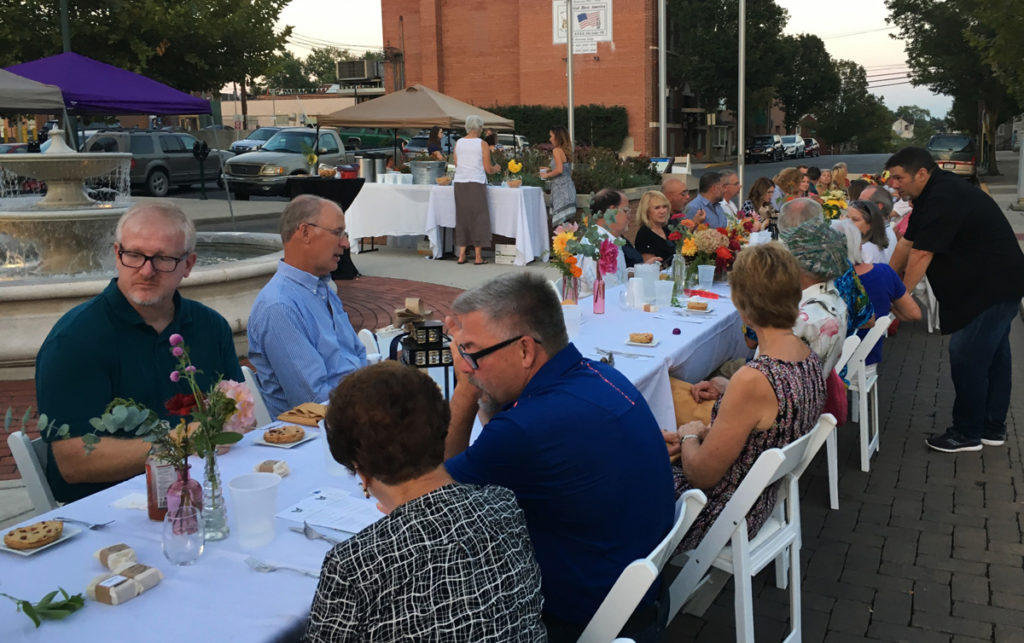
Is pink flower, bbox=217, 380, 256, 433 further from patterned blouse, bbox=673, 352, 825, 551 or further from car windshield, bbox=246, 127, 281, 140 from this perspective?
car windshield, bbox=246, 127, 281, 140

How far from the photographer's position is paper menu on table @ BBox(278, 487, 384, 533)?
231 cm

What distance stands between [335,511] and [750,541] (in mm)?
1510

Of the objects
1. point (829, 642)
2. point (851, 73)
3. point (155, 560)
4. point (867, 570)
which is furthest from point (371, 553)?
point (851, 73)

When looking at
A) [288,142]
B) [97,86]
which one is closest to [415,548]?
[97,86]

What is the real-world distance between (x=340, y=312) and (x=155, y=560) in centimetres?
212

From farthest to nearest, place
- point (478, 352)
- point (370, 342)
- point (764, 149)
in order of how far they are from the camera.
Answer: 1. point (764, 149)
2. point (370, 342)
3. point (478, 352)

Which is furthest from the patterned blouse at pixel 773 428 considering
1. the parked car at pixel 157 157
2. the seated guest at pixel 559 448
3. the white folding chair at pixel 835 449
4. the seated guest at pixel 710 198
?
the parked car at pixel 157 157

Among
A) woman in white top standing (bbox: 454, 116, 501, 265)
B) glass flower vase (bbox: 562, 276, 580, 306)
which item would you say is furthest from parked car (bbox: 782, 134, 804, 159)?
glass flower vase (bbox: 562, 276, 580, 306)

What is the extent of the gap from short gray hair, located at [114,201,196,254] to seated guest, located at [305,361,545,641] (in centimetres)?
159

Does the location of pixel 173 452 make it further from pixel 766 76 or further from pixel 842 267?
pixel 766 76

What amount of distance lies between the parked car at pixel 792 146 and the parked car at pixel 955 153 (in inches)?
789

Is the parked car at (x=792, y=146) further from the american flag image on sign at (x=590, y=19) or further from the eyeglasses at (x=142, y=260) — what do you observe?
the eyeglasses at (x=142, y=260)

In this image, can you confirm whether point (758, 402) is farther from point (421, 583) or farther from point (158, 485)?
point (158, 485)

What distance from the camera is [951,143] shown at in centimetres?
3023
